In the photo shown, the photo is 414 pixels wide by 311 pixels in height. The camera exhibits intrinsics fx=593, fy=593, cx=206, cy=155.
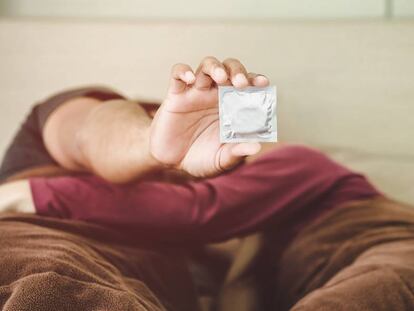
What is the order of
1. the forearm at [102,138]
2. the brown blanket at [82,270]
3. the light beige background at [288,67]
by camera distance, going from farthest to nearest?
the light beige background at [288,67] → the forearm at [102,138] → the brown blanket at [82,270]

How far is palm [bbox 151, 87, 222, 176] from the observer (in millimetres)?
625

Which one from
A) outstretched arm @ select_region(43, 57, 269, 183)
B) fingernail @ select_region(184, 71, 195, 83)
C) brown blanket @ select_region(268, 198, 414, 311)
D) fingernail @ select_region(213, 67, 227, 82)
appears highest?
fingernail @ select_region(213, 67, 227, 82)

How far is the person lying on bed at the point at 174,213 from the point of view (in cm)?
60

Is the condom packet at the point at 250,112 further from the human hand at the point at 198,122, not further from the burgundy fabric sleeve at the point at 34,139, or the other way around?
the burgundy fabric sleeve at the point at 34,139

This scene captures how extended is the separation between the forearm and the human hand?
0.05m

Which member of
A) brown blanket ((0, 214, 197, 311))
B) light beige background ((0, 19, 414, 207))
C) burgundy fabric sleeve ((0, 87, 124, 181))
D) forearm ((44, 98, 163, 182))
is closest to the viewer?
brown blanket ((0, 214, 197, 311))

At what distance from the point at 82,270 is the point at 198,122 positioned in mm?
201

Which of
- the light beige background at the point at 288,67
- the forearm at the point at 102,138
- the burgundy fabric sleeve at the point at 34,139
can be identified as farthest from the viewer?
the light beige background at the point at 288,67

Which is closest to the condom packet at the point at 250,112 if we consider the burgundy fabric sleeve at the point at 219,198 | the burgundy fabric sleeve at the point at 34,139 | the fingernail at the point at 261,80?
the fingernail at the point at 261,80

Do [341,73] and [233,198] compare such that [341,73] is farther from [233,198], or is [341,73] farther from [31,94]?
[31,94]

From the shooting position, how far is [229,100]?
564mm

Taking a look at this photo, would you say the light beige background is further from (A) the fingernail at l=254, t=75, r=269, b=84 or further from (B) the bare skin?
(A) the fingernail at l=254, t=75, r=269, b=84

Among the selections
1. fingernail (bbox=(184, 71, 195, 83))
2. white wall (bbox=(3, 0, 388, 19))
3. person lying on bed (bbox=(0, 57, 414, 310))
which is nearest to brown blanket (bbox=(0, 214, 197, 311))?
person lying on bed (bbox=(0, 57, 414, 310))

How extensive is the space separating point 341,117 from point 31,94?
0.69m
